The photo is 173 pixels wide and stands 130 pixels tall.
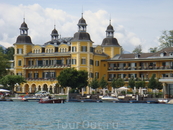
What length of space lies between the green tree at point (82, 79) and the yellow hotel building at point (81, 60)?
7.47 m

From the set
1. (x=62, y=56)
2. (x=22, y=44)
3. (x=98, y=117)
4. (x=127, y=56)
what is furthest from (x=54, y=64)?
(x=98, y=117)

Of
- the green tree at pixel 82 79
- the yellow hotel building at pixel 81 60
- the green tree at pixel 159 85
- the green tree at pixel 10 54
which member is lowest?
the green tree at pixel 159 85

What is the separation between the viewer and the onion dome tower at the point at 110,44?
4330 inches

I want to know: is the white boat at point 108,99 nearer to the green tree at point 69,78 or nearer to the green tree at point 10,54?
the green tree at point 69,78

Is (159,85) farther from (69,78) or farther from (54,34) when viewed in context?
(54,34)

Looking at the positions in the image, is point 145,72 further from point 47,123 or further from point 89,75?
point 47,123

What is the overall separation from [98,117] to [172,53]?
49.8 m

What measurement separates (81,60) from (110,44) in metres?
11.2

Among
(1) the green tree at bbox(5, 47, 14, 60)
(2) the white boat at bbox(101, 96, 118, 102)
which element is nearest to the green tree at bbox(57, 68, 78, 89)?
(2) the white boat at bbox(101, 96, 118, 102)

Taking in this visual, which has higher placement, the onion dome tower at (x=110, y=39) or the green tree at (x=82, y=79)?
the onion dome tower at (x=110, y=39)

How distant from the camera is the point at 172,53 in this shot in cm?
9881

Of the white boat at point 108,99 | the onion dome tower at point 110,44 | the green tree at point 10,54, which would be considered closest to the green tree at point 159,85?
the white boat at point 108,99

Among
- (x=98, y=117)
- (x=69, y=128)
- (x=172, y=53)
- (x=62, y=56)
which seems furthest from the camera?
(x=62, y=56)

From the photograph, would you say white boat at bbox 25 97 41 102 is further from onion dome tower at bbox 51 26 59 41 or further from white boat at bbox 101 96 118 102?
onion dome tower at bbox 51 26 59 41
